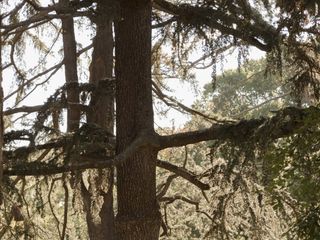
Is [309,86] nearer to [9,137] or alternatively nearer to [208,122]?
[208,122]

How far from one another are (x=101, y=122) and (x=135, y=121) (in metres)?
2.05

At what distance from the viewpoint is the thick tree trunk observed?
23.4 feet

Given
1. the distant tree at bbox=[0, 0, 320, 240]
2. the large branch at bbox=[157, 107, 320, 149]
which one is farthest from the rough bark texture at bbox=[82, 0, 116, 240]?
the large branch at bbox=[157, 107, 320, 149]

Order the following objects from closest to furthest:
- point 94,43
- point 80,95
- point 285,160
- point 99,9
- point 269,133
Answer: point 285,160, point 269,133, point 99,9, point 80,95, point 94,43

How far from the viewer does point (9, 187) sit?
6148 millimetres

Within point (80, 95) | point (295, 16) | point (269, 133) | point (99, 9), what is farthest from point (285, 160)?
point (80, 95)

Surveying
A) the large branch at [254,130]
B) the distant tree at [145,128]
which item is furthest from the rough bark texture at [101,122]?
the large branch at [254,130]

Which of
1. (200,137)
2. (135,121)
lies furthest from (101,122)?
(200,137)

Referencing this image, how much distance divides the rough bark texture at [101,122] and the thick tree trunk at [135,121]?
1.22ft

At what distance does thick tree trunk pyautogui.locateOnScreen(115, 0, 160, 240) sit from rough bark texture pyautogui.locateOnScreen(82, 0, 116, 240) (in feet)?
1.22

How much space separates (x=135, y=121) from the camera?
7309 millimetres

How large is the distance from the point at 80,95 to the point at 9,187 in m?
2.58

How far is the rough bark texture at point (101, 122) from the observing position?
785 centimetres

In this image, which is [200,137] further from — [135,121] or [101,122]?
[101,122]
